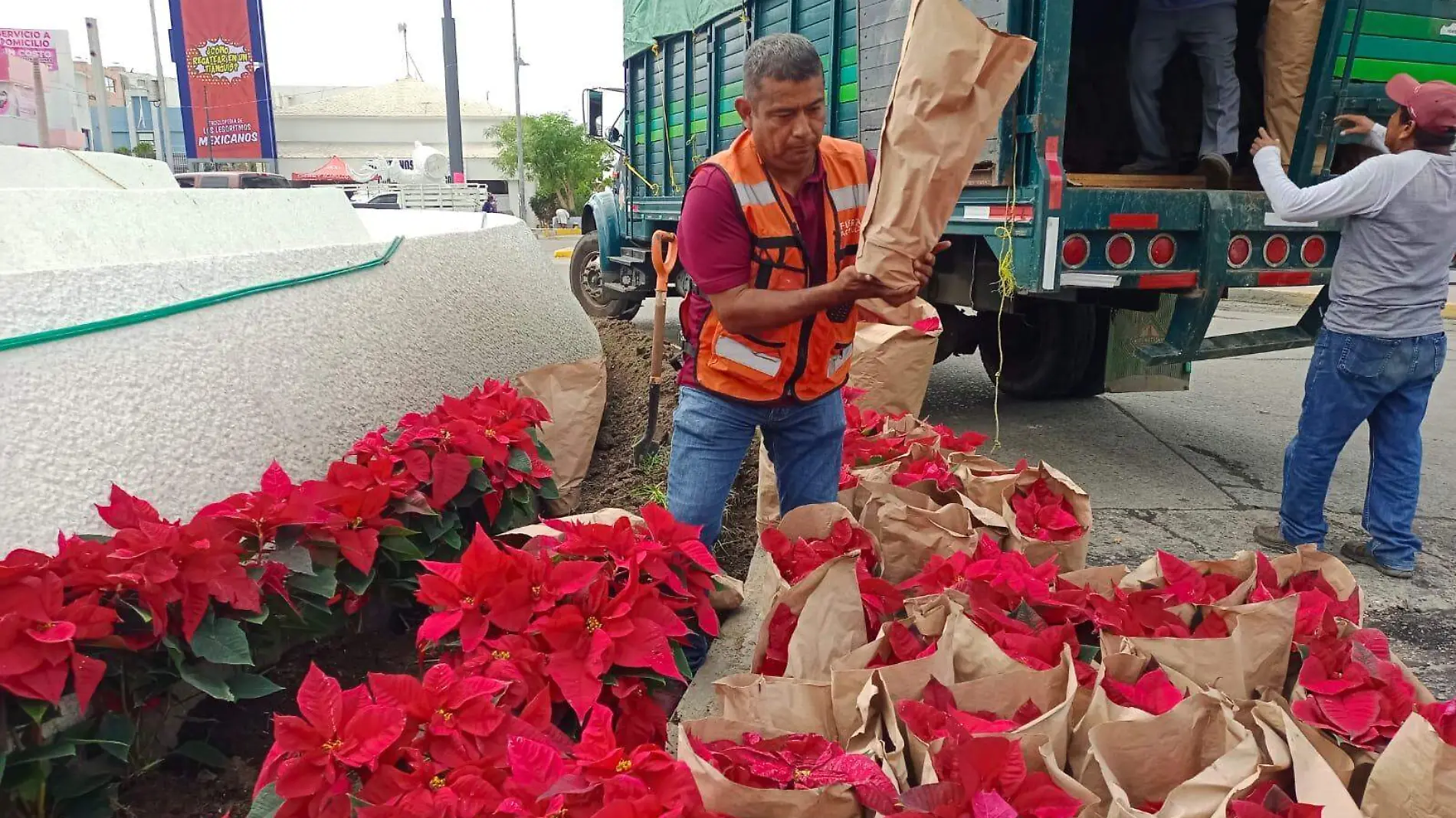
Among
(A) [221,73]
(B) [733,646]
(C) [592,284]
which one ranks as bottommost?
(C) [592,284]

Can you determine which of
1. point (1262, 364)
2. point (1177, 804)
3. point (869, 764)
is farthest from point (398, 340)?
point (1262, 364)

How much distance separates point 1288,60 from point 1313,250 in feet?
3.14

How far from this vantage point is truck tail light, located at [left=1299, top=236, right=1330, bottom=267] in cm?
491

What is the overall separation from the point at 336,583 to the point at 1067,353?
17.6 ft

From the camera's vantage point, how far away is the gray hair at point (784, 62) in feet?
6.77

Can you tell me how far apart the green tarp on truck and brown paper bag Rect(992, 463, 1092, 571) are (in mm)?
4582

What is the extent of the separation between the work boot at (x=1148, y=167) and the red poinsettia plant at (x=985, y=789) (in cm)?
488

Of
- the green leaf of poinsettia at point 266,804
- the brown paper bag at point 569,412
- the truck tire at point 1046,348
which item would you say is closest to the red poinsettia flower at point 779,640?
the green leaf of poinsettia at point 266,804

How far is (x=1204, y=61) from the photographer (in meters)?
5.08

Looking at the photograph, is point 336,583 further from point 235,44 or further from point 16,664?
point 235,44

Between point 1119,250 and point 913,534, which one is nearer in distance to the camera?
point 913,534

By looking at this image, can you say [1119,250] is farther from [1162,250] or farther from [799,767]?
[799,767]

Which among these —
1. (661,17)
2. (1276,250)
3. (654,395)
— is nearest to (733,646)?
(654,395)

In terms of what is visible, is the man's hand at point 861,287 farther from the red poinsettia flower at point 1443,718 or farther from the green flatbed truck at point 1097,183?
the green flatbed truck at point 1097,183
